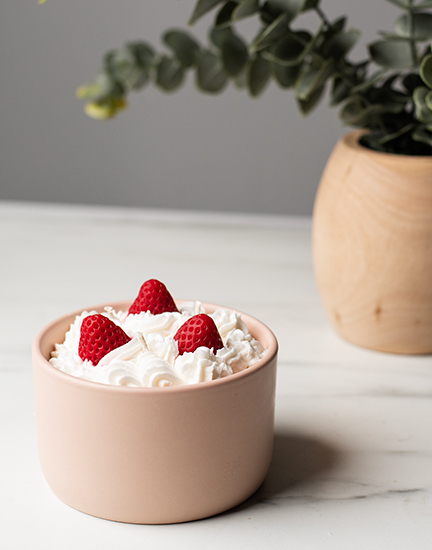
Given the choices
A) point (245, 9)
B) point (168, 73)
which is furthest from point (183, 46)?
point (245, 9)

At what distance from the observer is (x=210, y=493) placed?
524 millimetres

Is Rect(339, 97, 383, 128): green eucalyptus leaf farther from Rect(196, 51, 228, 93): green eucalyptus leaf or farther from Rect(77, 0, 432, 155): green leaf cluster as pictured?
Rect(196, 51, 228, 93): green eucalyptus leaf

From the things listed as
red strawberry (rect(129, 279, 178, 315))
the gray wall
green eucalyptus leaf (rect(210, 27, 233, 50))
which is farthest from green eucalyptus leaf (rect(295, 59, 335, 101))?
the gray wall

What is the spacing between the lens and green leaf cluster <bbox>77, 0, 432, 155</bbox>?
757 mm

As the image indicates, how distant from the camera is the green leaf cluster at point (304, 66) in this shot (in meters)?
0.76

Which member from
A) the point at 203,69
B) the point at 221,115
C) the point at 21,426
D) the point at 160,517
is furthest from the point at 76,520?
the point at 221,115

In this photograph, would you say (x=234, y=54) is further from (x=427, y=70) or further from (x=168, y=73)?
(x=427, y=70)

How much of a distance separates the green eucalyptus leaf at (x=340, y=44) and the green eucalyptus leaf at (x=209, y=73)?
14 centimetres

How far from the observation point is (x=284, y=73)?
0.81m

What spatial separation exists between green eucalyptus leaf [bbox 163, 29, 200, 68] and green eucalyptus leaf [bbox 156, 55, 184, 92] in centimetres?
1

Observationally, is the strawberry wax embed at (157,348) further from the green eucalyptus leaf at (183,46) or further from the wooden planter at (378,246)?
the green eucalyptus leaf at (183,46)

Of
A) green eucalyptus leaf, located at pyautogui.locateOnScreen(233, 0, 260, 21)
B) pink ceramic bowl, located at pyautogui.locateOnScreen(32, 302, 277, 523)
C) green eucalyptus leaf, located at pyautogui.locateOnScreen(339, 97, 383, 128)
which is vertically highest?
green eucalyptus leaf, located at pyautogui.locateOnScreen(233, 0, 260, 21)

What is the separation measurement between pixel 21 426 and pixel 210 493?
25 cm

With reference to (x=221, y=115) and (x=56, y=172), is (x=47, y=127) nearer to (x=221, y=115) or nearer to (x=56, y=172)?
(x=56, y=172)
